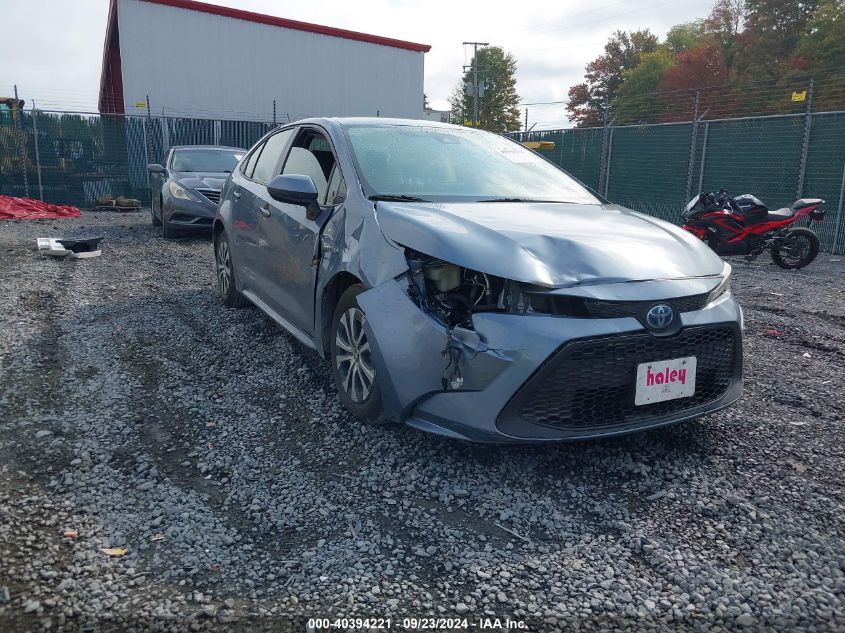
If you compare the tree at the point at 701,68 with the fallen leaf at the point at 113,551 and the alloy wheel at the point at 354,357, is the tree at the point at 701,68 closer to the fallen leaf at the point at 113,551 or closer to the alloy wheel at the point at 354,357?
the alloy wheel at the point at 354,357

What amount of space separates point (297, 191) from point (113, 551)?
204 cm

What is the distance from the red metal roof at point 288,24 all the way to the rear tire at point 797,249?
22091mm

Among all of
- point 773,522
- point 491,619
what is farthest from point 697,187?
point 491,619

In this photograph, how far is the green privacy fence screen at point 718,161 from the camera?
1066 centimetres

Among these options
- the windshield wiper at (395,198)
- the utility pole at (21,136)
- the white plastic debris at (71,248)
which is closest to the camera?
the windshield wiper at (395,198)

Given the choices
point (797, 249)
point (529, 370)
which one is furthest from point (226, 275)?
point (797, 249)

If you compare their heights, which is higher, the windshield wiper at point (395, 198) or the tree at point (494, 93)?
the tree at point (494, 93)

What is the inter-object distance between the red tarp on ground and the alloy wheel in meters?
13.3

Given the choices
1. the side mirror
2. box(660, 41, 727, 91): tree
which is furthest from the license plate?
box(660, 41, 727, 91): tree

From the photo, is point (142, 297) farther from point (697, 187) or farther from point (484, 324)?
point (697, 187)

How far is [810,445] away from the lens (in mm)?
3180

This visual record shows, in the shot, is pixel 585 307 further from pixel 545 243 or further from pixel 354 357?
pixel 354 357

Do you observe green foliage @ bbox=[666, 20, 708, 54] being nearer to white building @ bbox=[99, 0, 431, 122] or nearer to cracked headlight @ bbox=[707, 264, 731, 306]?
white building @ bbox=[99, 0, 431, 122]

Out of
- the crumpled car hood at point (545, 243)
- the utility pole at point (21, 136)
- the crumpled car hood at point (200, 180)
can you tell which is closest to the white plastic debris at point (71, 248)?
the crumpled car hood at point (200, 180)
